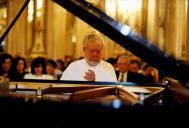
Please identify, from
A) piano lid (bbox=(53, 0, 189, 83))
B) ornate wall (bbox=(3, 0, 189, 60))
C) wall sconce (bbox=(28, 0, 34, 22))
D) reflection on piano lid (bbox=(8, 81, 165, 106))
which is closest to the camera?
piano lid (bbox=(53, 0, 189, 83))

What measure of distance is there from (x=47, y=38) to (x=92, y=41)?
822 centimetres

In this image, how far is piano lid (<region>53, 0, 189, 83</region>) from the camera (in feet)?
8.97

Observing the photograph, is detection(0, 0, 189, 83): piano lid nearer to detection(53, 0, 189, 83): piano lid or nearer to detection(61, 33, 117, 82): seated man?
detection(53, 0, 189, 83): piano lid

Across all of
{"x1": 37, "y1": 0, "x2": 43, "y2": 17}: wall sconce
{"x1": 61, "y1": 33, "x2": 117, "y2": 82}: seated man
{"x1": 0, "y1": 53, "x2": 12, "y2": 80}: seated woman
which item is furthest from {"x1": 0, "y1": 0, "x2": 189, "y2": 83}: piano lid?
{"x1": 37, "y1": 0, "x2": 43, "y2": 17}: wall sconce

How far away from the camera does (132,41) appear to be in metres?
2.88

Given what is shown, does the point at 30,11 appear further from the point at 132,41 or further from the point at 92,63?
the point at 132,41

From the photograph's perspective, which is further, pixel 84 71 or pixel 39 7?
pixel 39 7

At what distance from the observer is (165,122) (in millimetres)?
2428

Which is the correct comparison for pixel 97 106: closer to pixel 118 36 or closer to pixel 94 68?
pixel 118 36

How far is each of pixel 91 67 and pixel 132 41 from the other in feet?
5.98

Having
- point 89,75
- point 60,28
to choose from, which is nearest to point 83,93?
point 89,75

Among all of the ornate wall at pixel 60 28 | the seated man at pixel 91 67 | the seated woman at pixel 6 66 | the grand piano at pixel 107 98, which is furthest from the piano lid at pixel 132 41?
the ornate wall at pixel 60 28

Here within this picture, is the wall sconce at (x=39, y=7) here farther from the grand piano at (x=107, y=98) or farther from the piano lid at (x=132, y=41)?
the piano lid at (x=132, y=41)

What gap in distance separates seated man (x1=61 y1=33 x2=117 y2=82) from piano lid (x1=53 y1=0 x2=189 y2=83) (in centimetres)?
139
